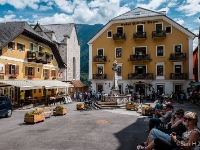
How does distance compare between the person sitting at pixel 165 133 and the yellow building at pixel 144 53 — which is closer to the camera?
the person sitting at pixel 165 133

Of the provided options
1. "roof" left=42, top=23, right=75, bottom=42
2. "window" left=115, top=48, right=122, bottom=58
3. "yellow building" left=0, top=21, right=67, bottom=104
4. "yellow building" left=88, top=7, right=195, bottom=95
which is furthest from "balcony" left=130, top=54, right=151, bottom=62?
"roof" left=42, top=23, right=75, bottom=42

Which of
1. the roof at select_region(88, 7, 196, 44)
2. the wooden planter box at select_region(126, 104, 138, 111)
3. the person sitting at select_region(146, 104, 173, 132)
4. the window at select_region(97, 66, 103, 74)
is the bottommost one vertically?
the wooden planter box at select_region(126, 104, 138, 111)

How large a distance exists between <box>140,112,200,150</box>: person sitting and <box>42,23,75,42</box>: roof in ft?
129

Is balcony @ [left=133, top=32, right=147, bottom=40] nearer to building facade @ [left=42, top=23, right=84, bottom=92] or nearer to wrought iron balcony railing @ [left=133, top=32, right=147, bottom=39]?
wrought iron balcony railing @ [left=133, top=32, right=147, bottom=39]

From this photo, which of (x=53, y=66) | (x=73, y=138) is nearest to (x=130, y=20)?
(x=53, y=66)

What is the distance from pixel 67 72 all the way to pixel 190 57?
23399mm

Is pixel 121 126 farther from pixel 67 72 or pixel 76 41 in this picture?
pixel 76 41

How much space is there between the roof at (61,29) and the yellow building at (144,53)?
8.24m

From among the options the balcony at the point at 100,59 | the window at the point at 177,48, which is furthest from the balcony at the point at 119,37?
the window at the point at 177,48

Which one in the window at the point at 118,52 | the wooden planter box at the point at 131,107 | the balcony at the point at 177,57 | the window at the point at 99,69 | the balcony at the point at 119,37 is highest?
the balcony at the point at 119,37

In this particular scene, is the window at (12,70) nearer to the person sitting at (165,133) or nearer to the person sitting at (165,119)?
the person sitting at (165,119)

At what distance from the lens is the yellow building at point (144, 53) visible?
113 feet

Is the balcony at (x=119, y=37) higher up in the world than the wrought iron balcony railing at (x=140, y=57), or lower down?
higher up

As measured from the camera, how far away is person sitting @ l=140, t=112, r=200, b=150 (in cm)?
520
